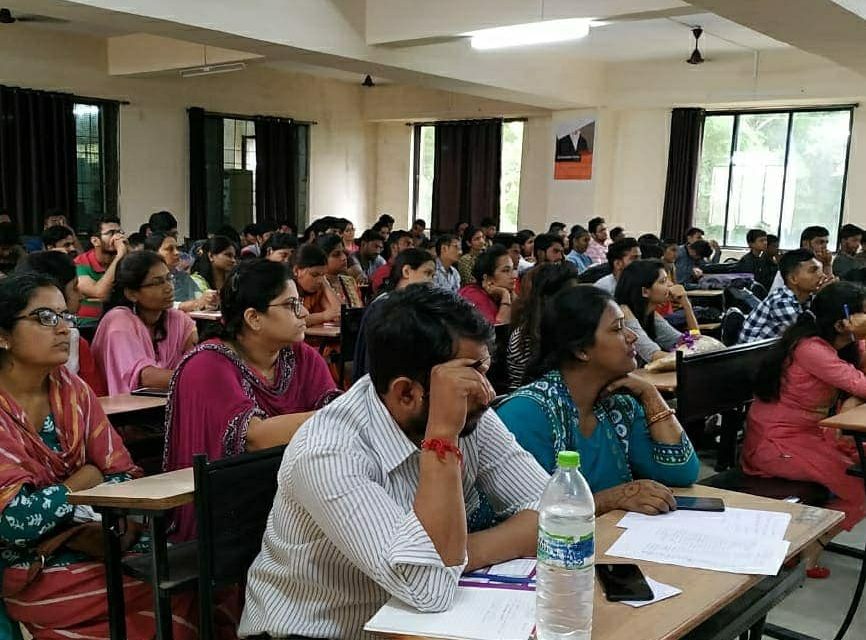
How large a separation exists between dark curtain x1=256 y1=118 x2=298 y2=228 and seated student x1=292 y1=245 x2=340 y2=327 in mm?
6727

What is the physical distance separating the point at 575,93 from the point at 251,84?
14.7ft

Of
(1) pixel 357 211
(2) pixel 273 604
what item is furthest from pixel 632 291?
(1) pixel 357 211

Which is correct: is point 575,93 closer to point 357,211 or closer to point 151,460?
point 357,211

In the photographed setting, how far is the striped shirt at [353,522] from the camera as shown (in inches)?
51.4

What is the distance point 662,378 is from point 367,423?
8.09 feet

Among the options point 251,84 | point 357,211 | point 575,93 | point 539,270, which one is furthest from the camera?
point 357,211

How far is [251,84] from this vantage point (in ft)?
38.0

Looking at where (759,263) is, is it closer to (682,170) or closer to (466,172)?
(682,170)

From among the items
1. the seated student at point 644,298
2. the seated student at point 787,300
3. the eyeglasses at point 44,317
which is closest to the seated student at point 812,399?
the seated student at point 644,298

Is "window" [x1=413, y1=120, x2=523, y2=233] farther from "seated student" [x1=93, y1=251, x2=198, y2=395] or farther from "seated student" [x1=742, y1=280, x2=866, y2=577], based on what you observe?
"seated student" [x1=93, y1=251, x2=198, y2=395]

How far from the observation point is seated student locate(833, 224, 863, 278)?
24.7ft

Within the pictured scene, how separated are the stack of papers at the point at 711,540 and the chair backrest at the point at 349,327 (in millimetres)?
2760

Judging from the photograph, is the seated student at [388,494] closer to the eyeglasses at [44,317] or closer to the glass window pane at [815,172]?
the eyeglasses at [44,317]

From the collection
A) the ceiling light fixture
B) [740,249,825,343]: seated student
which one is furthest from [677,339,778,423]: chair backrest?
the ceiling light fixture
